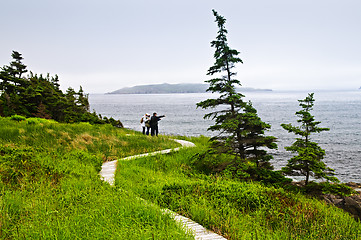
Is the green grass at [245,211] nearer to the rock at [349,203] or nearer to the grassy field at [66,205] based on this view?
the grassy field at [66,205]

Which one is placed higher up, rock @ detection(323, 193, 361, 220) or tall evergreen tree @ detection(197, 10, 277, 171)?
tall evergreen tree @ detection(197, 10, 277, 171)

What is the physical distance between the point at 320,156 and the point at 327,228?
507cm

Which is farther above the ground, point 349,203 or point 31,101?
point 31,101

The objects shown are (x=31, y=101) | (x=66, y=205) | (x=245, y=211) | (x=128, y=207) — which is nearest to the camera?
(x=128, y=207)

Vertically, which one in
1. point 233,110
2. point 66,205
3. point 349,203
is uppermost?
point 233,110

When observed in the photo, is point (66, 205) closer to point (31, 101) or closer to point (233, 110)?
point (233, 110)

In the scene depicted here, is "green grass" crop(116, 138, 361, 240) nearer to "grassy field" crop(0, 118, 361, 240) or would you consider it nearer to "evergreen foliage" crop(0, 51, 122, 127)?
"grassy field" crop(0, 118, 361, 240)

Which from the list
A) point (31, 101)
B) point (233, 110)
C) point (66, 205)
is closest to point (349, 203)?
point (233, 110)

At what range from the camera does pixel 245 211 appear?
5988 millimetres

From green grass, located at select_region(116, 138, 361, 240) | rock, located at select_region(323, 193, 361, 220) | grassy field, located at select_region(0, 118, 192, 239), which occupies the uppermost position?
grassy field, located at select_region(0, 118, 192, 239)

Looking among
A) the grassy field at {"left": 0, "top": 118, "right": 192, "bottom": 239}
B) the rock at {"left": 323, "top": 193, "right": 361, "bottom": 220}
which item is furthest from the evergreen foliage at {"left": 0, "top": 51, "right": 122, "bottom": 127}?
the rock at {"left": 323, "top": 193, "right": 361, "bottom": 220}

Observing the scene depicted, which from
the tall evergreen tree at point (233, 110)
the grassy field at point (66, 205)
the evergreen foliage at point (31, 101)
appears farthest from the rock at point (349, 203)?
the evergreen foliage at point (31, 101)

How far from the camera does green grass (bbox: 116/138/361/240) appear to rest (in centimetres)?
468

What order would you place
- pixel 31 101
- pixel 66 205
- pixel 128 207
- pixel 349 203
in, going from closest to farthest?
pixel 128 207
pixel 66 205
pixel 349 203
pixel 31 101
